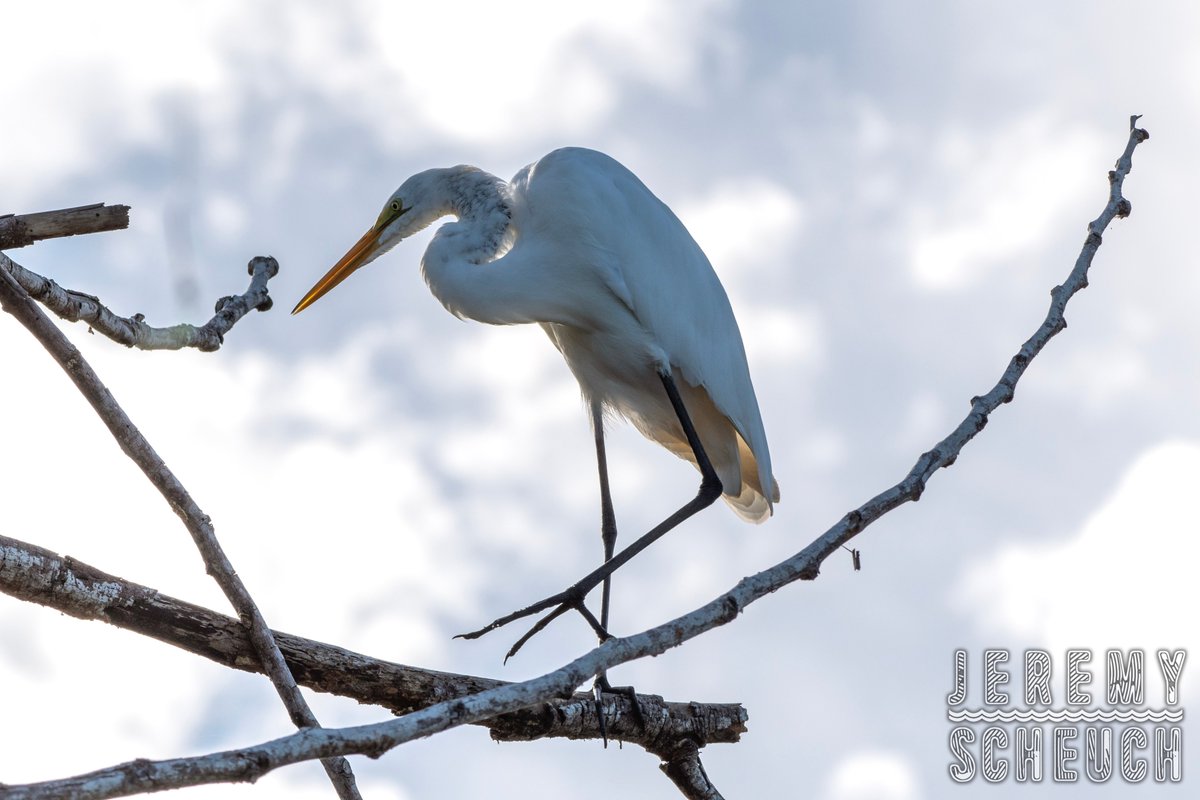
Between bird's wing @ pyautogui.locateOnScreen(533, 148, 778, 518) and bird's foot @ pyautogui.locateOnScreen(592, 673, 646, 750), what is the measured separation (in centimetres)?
133

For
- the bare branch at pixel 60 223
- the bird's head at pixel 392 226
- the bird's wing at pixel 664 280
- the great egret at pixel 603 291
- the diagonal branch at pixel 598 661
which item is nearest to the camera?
the diagonal branch at pixel 598 661

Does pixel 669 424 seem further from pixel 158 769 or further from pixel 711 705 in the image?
pixel 158 769

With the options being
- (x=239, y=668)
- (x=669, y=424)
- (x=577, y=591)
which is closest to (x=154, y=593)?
(x=239, y=668)

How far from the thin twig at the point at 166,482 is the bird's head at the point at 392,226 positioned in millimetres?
2574

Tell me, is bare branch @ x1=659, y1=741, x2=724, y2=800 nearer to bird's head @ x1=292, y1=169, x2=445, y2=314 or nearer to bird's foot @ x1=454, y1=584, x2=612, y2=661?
bird's foot @ x1=454, y1=584, x2=612, y2=661

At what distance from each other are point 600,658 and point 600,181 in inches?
124

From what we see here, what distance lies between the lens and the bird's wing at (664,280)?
5.15 m

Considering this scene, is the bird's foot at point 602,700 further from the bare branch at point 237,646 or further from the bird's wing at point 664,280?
the bird's wing at point 664,280

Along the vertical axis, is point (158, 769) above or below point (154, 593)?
below

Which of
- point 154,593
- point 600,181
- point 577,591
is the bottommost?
point 154,593

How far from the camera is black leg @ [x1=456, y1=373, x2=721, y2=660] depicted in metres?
4.75

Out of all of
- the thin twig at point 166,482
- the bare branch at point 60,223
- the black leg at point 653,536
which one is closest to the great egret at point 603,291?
the black leg at point 653,536

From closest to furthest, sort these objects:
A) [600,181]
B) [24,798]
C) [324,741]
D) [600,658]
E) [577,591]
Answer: [24,798] < [324,741] < [600,658] < [577,591] < [600,181]

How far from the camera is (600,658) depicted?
254 centimetres
